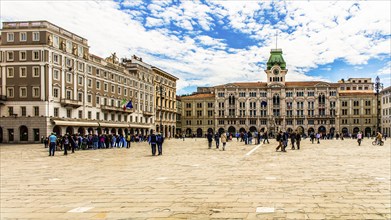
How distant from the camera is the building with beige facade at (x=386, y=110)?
9088 cm

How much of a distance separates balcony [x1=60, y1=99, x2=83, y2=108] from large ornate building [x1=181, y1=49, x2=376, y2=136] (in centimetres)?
5871

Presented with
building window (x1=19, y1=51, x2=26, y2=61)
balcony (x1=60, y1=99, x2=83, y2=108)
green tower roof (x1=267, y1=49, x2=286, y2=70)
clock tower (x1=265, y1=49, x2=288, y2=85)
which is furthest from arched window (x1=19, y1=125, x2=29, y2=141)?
green tower roof (x1=267, y1=49, x2=286, y2=70)

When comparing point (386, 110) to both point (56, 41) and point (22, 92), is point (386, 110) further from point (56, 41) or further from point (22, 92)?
point (22, 92)

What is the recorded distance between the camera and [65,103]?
51438mm

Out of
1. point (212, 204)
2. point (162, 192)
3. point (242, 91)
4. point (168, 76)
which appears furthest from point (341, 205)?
point (242, 91)

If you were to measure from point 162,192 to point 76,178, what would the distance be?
4.82 meters

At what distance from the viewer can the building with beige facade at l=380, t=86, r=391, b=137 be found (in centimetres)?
9088

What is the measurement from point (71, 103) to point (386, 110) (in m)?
78.2

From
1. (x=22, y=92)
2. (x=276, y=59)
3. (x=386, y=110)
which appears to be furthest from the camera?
(x=276, y=59)

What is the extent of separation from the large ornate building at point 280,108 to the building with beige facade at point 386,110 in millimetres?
8293

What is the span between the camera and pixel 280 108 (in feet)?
358

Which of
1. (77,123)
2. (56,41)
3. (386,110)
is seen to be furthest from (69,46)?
(386,110)

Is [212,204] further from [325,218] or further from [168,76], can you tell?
[168,76]

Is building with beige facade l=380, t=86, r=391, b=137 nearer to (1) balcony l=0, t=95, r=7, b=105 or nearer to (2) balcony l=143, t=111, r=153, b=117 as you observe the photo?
(2) balcony l=143, t=111, r=153, b=117
